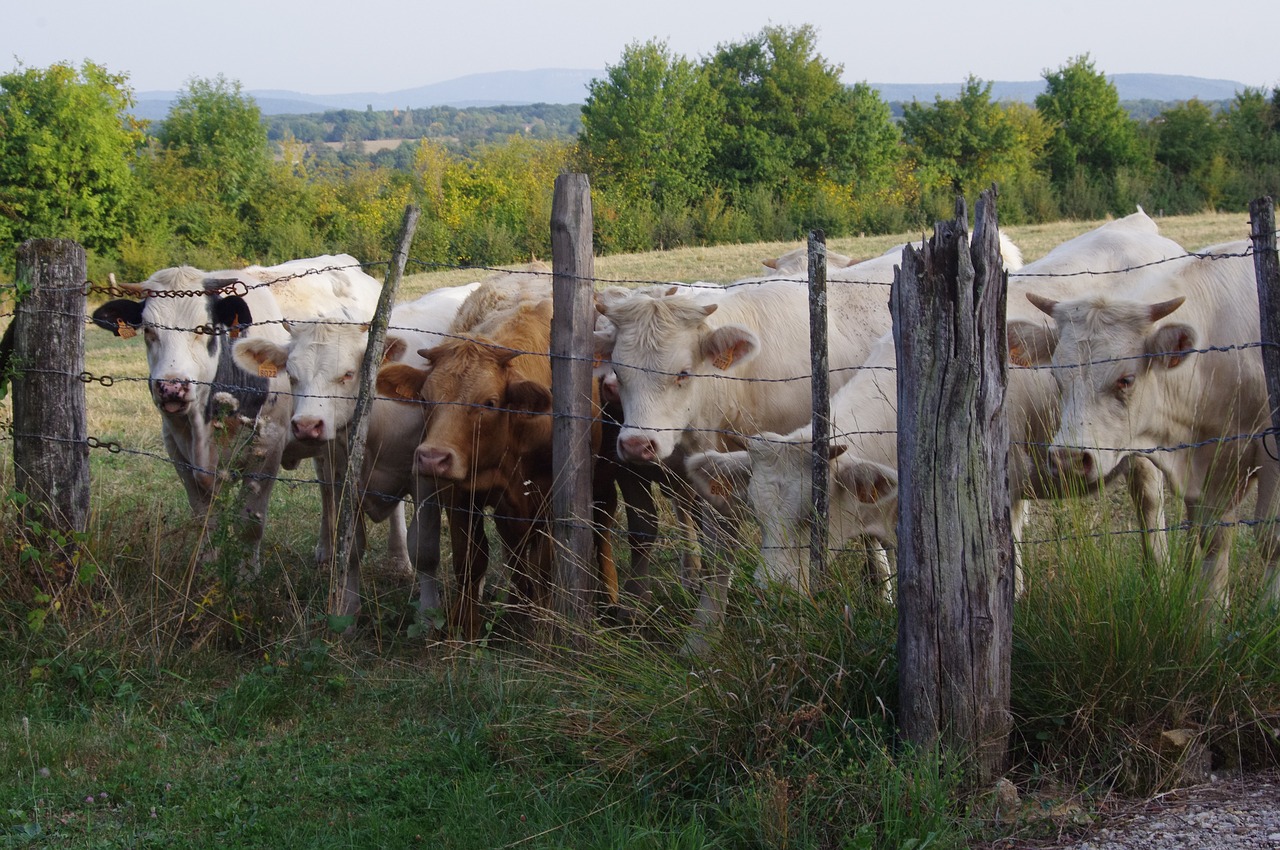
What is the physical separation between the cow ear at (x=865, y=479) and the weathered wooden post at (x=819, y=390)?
95 mm

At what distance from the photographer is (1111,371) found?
521cm

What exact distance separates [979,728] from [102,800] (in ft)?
9.61

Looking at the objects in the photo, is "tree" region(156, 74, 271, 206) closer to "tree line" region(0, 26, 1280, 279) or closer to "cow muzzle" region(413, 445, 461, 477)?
"tree line" region(0, 26, 1280, 279)

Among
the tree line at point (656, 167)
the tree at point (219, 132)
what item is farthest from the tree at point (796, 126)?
the tree at point (219, 132)

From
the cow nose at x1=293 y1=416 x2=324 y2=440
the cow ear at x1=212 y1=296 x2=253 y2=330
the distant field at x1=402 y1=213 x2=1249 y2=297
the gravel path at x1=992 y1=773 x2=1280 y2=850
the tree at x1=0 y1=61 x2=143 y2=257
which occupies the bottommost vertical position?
the gravel path at x1=992 y1=773 x2=1280 y2=850

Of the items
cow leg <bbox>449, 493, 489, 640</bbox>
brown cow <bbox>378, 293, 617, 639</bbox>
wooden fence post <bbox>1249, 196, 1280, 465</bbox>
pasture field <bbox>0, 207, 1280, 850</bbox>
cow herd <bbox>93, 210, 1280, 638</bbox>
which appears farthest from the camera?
cow leg <bbox>449, 493, 489, 640</bbox>

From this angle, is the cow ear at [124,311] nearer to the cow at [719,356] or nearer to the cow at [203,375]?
the cow at [203,375]

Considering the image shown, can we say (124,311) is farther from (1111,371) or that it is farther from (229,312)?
(1111,371)

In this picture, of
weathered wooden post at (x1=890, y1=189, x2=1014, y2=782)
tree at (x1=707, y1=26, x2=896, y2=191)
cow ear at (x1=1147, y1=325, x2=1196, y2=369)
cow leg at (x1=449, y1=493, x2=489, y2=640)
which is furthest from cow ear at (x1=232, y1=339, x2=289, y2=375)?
tree at (x1=707, y1=26, x2=896, y2=191)

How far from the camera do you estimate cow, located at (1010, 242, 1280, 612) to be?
512cm

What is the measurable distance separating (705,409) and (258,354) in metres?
2.56

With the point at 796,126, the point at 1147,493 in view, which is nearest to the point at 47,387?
the point at 1147,493

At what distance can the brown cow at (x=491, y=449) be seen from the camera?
5.62 metres

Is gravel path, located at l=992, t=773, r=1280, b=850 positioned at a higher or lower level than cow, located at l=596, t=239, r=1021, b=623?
lower
